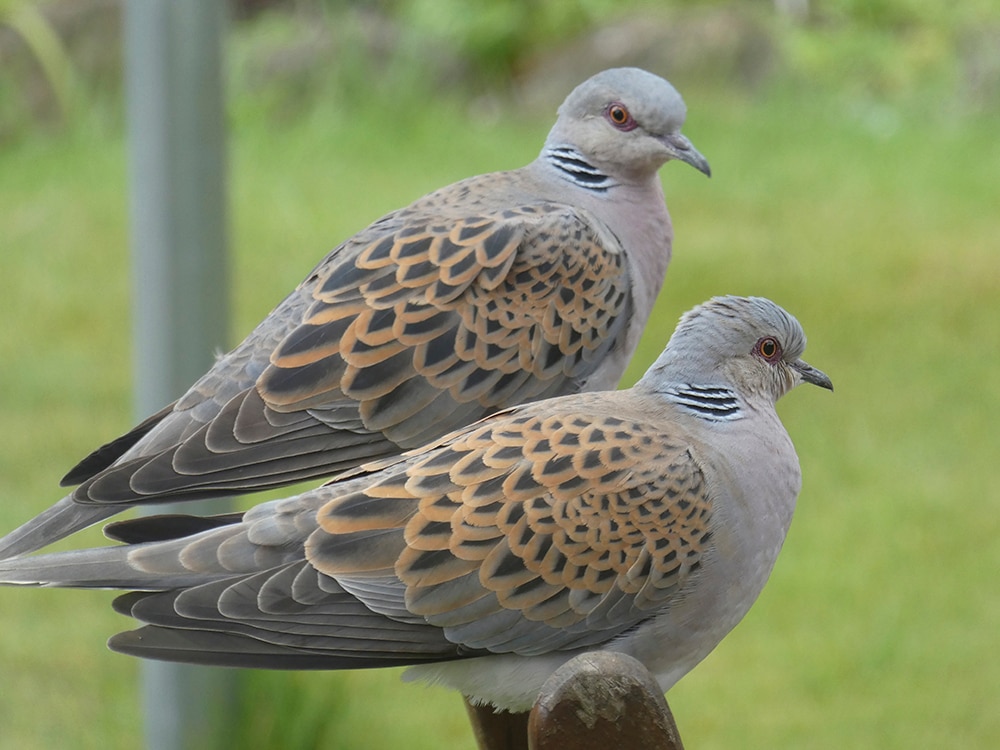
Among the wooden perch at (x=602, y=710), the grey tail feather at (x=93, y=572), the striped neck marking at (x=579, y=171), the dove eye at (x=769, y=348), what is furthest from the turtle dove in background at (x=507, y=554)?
the striped neck marking at (x=579, y=171)

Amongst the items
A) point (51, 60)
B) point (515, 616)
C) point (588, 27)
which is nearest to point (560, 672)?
point (515, 616)

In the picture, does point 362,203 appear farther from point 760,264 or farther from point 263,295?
point 760,264

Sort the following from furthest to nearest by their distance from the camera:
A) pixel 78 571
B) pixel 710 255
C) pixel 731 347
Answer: pixel 710 255, pixel 731 347, pixel 78 571

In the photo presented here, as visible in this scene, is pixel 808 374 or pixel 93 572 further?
pixel 808 374

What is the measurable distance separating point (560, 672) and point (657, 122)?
1.14 meters

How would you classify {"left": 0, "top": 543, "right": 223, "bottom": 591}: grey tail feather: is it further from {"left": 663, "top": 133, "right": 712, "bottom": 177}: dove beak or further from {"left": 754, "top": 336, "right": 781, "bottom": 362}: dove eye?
{"left": 663, "top": 133, "right": 712, "bottom": 177}: dove beak

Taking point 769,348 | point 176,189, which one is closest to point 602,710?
point 769,348

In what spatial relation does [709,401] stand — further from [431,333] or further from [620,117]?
[620,117]

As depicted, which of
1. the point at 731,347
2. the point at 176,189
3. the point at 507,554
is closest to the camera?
the point at 507,554

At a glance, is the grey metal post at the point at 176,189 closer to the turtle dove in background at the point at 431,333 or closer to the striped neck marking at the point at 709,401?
the turtle dove in background at the point at 431,333

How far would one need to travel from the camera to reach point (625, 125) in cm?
246

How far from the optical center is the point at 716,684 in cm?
462

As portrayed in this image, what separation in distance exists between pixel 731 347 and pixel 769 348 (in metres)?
0.07

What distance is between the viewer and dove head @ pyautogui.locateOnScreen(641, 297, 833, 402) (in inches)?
77.6
